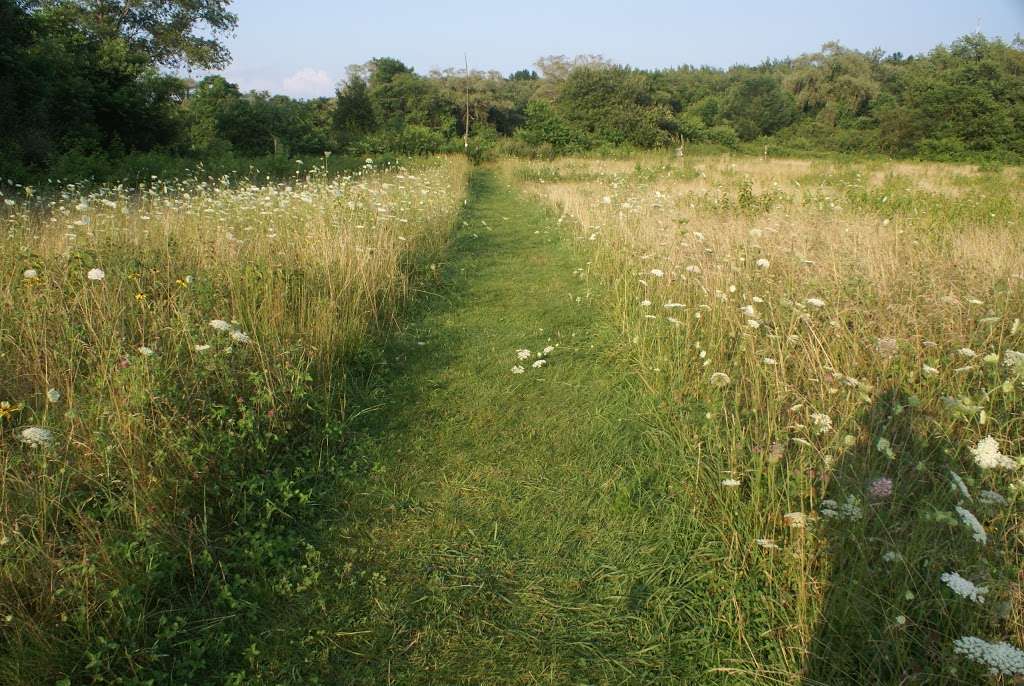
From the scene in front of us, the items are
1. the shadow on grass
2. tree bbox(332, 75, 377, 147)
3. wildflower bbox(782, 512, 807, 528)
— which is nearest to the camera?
the shadow on grass

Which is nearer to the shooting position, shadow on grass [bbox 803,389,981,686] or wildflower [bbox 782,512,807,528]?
shadow on grass [bbox 803,389,981,686]

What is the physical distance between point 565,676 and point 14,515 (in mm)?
2151

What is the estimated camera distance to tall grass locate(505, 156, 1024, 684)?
189 centimetres

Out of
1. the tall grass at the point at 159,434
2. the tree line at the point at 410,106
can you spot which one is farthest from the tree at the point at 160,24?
the tall grass at the point at 159,434

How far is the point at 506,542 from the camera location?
2551 millimetres

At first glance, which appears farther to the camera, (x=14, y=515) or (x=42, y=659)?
(x=14, y=515)

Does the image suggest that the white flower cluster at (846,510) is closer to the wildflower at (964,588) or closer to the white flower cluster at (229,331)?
the wildflower at (964,588)

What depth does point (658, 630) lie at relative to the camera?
6.90 feet

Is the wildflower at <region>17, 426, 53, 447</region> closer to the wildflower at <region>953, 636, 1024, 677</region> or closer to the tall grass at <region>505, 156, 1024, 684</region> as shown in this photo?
the tall grass at <region>505, 156, 1024, 684</region>

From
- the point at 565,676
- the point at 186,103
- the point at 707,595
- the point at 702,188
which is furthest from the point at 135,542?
the point at 186,103

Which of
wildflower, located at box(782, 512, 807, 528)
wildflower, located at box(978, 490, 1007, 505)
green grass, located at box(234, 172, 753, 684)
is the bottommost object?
green grass, located at box(234, 172, 753, 684)

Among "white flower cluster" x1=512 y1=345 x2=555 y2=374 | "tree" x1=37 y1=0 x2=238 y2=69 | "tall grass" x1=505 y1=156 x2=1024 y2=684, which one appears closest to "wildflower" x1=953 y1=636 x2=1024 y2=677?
"tall grass" x1=505 y1=156 x2=1024 y2=684

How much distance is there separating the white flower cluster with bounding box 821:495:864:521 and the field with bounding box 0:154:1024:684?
2cm

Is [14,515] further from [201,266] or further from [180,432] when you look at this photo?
[201,266]
